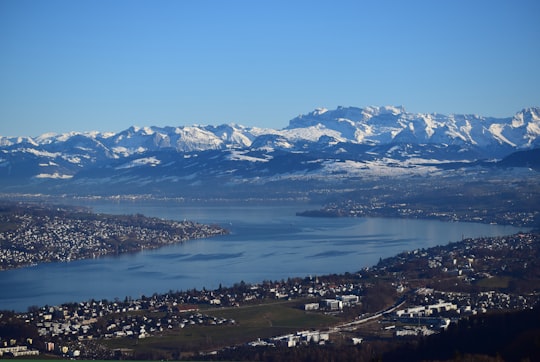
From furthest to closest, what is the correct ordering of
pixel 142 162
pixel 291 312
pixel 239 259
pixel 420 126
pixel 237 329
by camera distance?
pixel 420 126 < pixel 142 162 < pixel 239 259 < pixel 291 312 < pixel 237 329

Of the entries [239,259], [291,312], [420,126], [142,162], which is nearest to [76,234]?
[239,259]

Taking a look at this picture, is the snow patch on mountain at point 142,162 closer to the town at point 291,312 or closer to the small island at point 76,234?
the small island at point 76,234

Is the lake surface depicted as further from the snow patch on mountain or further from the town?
the snow patch on mountain

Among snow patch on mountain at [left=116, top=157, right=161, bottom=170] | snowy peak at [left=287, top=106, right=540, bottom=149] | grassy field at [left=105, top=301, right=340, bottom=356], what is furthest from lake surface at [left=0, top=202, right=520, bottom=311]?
snowy peak at [left=287, top=106, right=540, bottom=149]

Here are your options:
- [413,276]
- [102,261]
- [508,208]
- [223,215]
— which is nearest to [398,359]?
[413,276]

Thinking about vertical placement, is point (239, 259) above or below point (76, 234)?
below

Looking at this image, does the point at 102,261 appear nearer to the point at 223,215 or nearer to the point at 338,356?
the point at 338,356

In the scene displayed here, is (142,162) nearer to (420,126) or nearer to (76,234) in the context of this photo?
(420,126)
